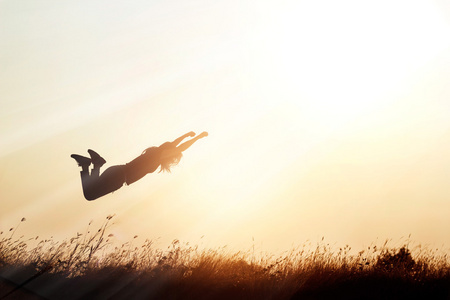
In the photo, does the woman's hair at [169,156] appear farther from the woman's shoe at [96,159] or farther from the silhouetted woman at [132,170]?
the woman's shoe at [96,159]

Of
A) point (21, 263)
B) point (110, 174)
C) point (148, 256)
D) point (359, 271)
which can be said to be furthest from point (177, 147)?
point (359, 271)

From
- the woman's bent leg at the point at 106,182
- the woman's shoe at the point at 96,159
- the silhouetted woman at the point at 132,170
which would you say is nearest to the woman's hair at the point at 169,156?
the silhouetted woman at the point at 132,170

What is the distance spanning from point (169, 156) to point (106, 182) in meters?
1.33

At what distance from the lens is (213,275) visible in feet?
23.5

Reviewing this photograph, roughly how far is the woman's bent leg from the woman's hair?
2.73 feet

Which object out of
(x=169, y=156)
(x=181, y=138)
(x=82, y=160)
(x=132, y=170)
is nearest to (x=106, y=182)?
(x=132, y=170)

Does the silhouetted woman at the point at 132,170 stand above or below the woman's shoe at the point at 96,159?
below

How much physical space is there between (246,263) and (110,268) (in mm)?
2203

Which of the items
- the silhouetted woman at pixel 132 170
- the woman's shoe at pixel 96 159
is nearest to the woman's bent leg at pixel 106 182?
the silhouetted woman at pixel 132 170

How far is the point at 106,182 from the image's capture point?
29.3 feet

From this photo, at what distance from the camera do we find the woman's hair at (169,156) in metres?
8.70

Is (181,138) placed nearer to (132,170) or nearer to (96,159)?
(132,170)

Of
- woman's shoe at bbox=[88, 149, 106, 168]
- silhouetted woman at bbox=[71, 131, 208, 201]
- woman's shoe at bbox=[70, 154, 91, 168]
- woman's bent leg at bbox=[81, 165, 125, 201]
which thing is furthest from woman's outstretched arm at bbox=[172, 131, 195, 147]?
woman's shoe at bbox=[70, 154, 91, 168]

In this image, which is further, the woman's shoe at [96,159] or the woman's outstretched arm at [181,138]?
the woman's shoe at [96,159]
